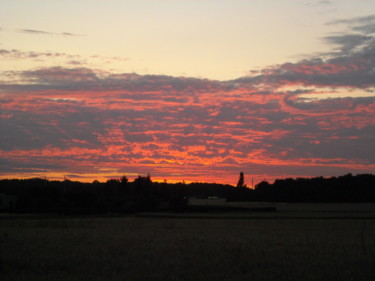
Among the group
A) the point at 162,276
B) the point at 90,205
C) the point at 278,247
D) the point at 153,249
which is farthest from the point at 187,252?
the point at 90,205

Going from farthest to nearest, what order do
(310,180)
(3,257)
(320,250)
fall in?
(310,180) < (320,250) < (3,257)

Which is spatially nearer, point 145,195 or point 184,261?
point 184,261

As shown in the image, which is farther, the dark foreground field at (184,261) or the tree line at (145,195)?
the tree line at (145,195)

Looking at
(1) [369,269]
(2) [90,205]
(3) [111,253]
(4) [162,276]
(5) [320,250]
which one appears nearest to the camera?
(4) [162,276]

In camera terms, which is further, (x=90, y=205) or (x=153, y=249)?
(x=90, y=205)

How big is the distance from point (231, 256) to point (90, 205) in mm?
71191

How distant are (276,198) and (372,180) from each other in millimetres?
22314

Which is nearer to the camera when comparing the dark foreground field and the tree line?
the dark foreground field

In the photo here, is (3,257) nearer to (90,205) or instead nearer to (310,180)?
(90,205)

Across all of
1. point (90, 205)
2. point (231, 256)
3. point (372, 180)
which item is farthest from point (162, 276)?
point (372, 180)

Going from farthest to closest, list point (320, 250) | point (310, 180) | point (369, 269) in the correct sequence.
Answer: point (310, 180) < point (320, 250) < point (369, 269)

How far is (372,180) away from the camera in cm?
12019

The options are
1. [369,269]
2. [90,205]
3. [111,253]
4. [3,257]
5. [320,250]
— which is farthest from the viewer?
[90,205]

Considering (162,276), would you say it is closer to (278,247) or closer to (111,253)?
(111,253)
